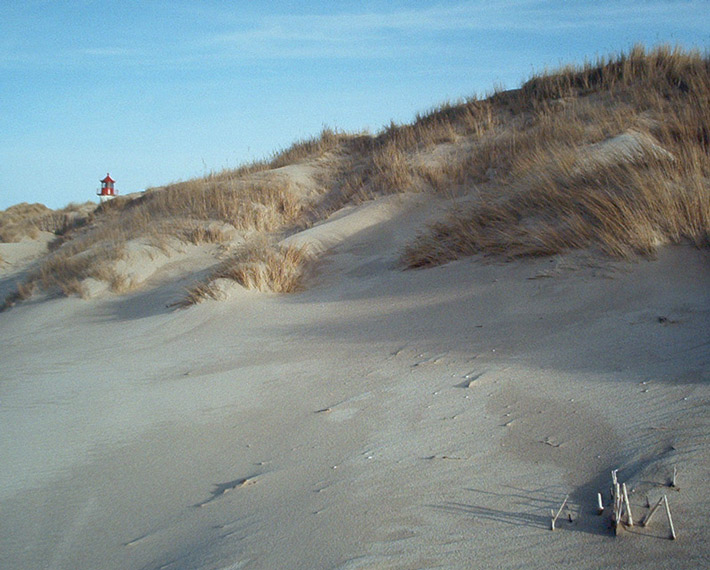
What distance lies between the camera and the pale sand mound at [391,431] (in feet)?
6.47

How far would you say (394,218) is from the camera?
916 cm

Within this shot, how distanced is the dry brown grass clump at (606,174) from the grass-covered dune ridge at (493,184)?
0.06ft

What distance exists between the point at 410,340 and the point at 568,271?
1455 mm

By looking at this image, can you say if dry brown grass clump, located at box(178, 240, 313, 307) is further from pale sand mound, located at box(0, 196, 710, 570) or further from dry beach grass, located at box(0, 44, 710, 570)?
pale sand mound, located at box(0, 196, 710, 570)

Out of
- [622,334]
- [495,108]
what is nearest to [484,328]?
[622,334]

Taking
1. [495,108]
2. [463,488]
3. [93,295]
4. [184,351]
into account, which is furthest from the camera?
[495,108]

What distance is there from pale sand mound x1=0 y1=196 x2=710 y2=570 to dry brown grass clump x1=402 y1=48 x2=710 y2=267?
32cm

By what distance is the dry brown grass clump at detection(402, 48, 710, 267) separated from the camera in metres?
4.71

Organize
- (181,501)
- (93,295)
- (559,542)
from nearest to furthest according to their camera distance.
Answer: (559,542) → (181,501) → (93,295)

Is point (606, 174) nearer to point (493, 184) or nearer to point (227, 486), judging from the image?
point (493, 184)

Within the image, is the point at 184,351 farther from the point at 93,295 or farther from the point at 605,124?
the point at 605,124

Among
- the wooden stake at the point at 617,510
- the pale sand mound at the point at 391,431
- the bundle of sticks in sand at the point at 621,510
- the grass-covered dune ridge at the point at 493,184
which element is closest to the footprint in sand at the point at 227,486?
the pale sand mound at the point at 391,431

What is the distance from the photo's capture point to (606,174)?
5.79m

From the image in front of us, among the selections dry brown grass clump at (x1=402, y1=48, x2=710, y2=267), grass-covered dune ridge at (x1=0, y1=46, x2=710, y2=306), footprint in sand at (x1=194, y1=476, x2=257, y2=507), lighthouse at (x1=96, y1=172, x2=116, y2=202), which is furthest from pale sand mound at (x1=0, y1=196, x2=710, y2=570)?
lighthouse at (x1=96, y1=172, x2=116, y2=202)
